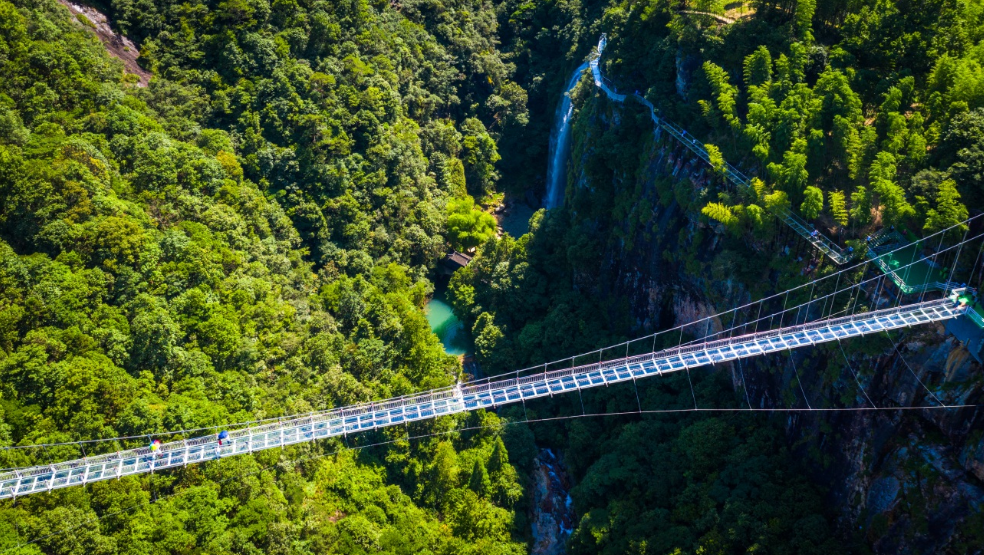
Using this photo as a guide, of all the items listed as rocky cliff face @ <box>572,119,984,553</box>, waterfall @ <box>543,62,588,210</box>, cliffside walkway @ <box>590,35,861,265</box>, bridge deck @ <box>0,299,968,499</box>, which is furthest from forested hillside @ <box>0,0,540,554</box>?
cliffside walkway @ <box>590,35,861,265</box>

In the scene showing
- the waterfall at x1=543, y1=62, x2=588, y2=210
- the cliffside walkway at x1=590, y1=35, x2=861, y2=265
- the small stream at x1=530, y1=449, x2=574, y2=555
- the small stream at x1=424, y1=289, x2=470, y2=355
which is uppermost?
the cliffside walkway at x1=590, y1=35, x2=861, y2=265

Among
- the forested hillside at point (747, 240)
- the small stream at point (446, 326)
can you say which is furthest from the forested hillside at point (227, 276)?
the forested hillside at point (747, 240)

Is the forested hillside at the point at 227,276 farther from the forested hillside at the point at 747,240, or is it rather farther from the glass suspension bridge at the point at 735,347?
the forested hillside at the point at 747,240

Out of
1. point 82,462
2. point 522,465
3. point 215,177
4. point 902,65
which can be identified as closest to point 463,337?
point 522,465

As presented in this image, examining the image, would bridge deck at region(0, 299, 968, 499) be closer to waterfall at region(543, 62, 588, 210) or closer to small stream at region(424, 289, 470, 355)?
small stream at region(424, 289, 470, 355)

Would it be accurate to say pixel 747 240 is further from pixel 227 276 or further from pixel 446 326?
pixel 227 276

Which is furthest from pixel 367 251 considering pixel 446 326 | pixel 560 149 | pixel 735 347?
pixel 735 347
